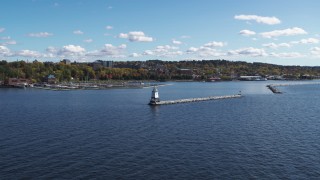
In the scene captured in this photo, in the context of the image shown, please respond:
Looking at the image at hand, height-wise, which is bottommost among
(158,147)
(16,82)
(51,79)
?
(158,147)

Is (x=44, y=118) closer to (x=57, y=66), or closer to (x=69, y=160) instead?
(x=69, y=160)

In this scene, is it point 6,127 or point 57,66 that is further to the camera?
point 57,66

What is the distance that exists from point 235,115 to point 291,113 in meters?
9.98

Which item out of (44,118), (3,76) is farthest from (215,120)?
(3,76)

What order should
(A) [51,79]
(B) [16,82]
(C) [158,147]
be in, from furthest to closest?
(A) [51,79] < (B) [16,82] < (C) [158,147]

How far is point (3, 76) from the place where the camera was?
15612cm

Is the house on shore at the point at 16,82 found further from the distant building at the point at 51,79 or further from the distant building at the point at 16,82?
the distant building at the point at 51,79

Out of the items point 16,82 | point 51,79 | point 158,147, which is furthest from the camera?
point 51,79

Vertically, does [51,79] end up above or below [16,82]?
above

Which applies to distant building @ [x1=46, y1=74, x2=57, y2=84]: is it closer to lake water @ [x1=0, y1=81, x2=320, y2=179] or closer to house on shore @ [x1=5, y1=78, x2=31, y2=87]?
house on shore @ [x1=5, y1=78, x2=31, y2=87]

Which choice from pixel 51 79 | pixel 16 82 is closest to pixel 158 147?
pixel 16 82

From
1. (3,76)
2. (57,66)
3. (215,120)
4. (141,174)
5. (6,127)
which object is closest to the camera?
(141,174)

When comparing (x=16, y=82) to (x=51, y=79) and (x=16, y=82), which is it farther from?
(x=51, y=79)

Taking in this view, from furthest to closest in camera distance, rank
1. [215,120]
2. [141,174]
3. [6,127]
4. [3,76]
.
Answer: [3,76] < [215,120] < [6,127] < [141,174]
